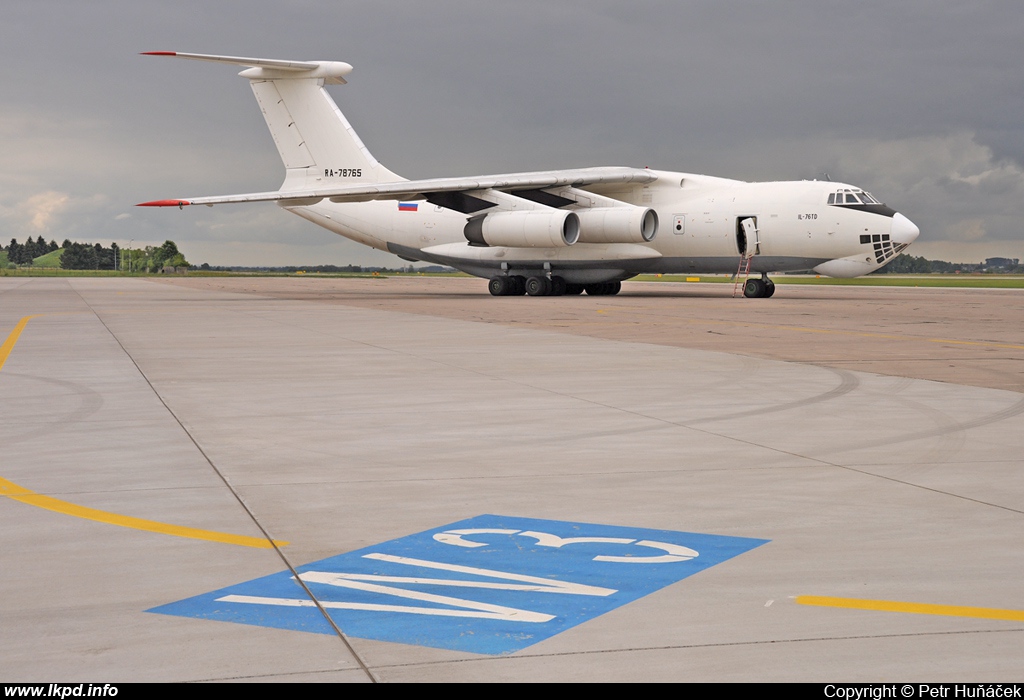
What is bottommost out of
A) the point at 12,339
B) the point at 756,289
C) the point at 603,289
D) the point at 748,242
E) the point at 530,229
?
the point at 12,339

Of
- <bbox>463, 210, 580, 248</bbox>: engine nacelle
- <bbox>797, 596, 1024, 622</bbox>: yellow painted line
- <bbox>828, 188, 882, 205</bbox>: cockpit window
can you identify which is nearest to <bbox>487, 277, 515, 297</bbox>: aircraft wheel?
<bbox>463, 210, 580, 248</bbox>: engine nacelle

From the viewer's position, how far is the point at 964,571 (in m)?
4.51

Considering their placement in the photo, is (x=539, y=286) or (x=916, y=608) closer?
(x=916, y=608)

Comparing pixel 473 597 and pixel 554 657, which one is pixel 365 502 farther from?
pixel 554 657

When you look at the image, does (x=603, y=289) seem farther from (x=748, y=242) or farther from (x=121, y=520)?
(x=121, y=520)

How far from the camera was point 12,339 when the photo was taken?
17.8 m

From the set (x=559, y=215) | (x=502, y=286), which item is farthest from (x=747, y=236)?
(x=502, y=286)

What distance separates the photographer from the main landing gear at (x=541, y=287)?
3709 centimetres

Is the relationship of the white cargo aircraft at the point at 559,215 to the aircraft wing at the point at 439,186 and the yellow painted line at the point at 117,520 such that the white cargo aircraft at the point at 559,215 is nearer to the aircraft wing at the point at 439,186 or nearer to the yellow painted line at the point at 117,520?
the aircraft wing at the point at 439,186

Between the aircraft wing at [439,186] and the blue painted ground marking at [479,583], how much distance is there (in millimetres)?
29342

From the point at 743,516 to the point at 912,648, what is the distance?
1.98 metres

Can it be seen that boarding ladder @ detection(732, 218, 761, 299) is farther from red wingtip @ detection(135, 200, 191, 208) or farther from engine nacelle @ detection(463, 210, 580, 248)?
red wingtip @ detection(135, 200, 191, 208)

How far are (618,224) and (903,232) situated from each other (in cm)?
825

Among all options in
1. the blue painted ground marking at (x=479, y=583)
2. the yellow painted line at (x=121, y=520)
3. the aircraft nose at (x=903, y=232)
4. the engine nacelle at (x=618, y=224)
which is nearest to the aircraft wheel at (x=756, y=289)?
the engine nacelle at (x=618, y=224)
